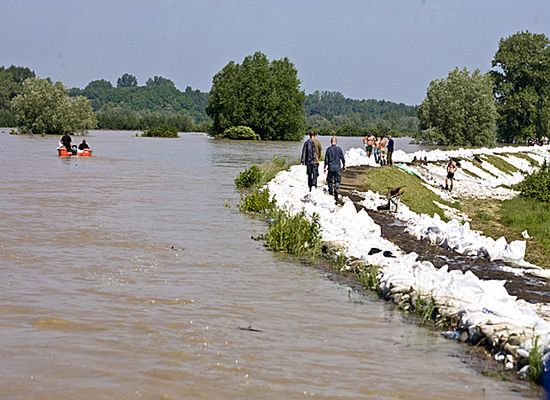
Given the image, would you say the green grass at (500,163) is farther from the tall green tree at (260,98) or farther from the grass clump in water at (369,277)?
the tall green tree at (260,98)

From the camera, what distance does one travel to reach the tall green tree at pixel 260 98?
285 feet

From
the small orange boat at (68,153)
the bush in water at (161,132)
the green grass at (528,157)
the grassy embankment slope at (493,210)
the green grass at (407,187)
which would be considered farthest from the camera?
the bush in water at (161,132)

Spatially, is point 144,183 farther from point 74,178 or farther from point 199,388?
point 199,388

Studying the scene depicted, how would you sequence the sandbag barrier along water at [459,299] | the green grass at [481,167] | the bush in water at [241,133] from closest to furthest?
the sandbag barrier along water at [459,299] < the green grass at [481,167] < the bush in water at [241,133]

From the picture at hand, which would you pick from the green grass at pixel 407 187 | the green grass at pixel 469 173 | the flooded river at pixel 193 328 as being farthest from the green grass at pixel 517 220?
the green grass at pixel 469 173

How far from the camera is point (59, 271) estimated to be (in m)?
11.5

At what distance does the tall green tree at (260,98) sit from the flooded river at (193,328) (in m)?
71.2

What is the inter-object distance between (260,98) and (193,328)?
79.5m

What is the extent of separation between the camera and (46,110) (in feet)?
268

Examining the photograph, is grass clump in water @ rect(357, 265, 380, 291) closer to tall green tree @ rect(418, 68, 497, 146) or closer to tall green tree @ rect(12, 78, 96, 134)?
tall green tree @ rect(418, 68, 497, 146)

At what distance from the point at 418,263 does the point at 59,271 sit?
5.30 metres

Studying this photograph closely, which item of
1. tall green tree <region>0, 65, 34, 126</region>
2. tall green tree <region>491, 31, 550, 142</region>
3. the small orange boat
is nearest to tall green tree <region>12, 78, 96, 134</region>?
tall green tree <region>0, 65, 34, 126</region>

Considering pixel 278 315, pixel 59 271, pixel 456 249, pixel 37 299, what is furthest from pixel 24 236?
pixel 456 249

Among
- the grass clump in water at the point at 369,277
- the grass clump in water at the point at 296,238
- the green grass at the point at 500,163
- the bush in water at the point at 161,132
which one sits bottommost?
the grass clump in water at the point at 369,277
